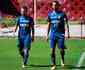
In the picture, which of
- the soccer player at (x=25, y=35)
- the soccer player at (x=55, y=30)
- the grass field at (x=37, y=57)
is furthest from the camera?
the grass field at (x=37, y=57)

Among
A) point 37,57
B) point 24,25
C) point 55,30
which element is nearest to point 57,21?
point 55,30

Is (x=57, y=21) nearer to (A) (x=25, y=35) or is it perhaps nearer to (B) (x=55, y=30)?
(B) (x=55, y=30)

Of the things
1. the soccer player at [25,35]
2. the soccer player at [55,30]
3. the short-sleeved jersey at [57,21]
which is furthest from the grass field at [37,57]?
the short-sleeved jersey at [57,21]

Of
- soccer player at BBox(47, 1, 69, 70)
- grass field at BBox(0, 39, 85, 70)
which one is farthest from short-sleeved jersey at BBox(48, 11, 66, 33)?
grass field at BBox(0, 39, 85, 70)

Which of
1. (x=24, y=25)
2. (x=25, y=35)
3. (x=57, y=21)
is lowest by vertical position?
(x=25, y=35)

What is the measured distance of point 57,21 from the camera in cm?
1305

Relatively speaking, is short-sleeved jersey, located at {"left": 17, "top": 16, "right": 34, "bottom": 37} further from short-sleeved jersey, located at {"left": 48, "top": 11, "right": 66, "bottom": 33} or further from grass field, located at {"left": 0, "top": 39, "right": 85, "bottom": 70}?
grass field, located at {"left": 0, "top": 39, "right": 85, "bottom": 70}

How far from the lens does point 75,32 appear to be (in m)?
24.7

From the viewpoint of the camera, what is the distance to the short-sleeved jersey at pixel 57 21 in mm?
Result: 13016

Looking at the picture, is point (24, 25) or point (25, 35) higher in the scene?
point (24, 25)

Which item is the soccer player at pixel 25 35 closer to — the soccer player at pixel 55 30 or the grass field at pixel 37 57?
the grass field at pixel 37 57

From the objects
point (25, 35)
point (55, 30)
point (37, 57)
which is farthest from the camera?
point (37, 57)

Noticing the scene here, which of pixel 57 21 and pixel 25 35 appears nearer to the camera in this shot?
pixel 57 21

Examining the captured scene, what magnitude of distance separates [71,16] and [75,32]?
1.62 meters
